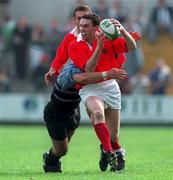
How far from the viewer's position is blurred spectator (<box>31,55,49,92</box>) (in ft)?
90.7

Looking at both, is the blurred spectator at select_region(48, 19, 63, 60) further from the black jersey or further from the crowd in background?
the black jersey

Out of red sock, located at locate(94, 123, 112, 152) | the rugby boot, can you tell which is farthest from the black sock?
red sock, located at locate(94, 123, 112, 152)

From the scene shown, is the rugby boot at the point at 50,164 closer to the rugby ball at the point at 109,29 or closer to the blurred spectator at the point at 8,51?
the rugby ball at the point at 109,29

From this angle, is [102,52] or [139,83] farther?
[139,83]

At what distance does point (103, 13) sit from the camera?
27.3 metres

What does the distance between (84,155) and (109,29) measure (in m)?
5.56

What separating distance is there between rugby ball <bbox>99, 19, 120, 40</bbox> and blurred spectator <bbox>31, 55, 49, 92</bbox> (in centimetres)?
1670

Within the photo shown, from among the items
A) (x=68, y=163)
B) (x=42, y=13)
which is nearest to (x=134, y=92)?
(x=42, y=13)

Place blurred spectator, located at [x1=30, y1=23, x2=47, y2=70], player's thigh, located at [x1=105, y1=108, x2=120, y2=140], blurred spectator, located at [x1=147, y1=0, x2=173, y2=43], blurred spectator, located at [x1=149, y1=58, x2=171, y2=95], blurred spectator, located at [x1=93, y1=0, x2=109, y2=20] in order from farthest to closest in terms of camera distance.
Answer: blurred spectator, located at [x1=147, y1=0, x2=173, y2=43] < blurred spectator, located at [x1=30, y1=23, x2=47, y2=70] < blurred spectator, located at [x1=149, y1=58, x2=171, y2=95] < blurred spectator, located at [x1=93, y1=0, x2=109, y2=20] < player's thigh, located at [x1=105, y1=108, x2=120, y2=140]

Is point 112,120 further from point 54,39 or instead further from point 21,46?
point 21,46

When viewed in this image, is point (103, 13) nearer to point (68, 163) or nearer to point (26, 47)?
point (26, 47)

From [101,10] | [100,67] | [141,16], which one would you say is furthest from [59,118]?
[141,16]

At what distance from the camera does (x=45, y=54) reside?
2825cm

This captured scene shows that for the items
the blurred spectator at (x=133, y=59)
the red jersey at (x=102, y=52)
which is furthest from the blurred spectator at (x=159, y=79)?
the red jersey at (x=102, y=52)
